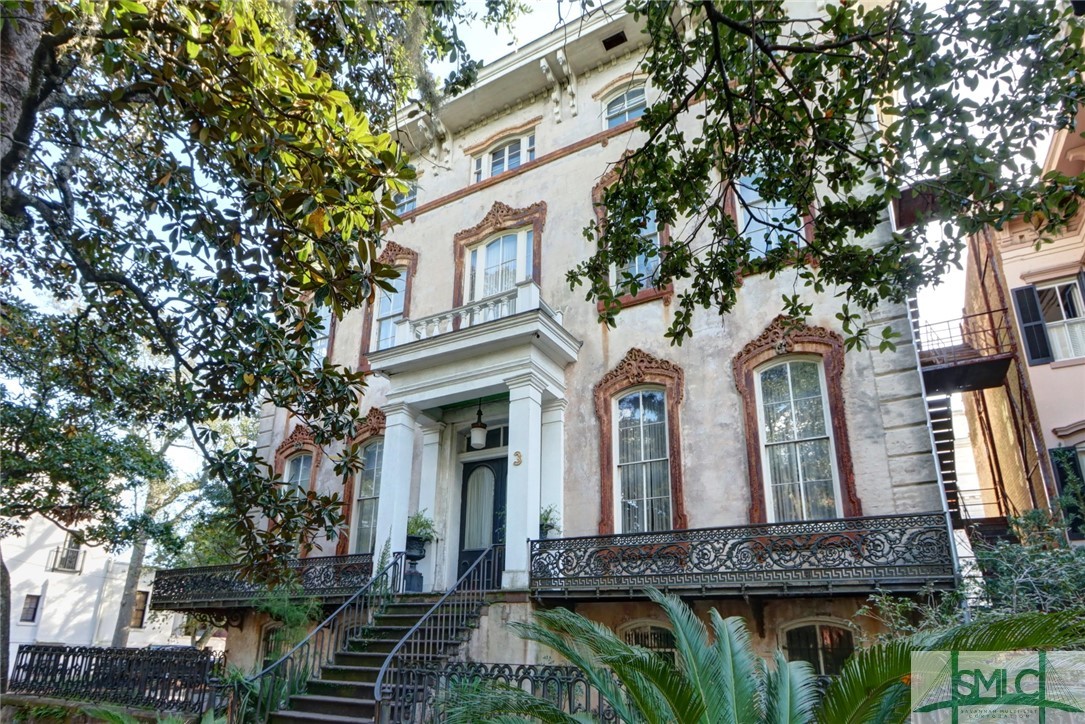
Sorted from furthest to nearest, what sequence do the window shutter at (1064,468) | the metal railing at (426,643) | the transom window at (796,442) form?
the window shutter at (1064,468) → the transom window at (796,442) → the metal railing at (426,643)

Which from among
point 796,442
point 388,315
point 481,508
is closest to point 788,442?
point 796,442

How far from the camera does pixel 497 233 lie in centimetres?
1430

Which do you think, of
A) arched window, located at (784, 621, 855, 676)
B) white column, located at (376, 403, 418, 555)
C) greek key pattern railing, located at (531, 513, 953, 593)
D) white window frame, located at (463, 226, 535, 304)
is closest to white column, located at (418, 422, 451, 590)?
white column, located at (376, 403, 418, 555)

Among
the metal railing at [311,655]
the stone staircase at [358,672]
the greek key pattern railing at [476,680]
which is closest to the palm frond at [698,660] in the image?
the greek key pattern railing at [476,680]

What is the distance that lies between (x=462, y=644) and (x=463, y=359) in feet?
15.4

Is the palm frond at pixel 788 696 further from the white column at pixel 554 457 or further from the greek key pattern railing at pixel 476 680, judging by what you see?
the white column at pixel 554 457

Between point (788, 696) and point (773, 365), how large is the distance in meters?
6.93

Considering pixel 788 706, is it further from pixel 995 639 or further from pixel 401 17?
pixel 401 17

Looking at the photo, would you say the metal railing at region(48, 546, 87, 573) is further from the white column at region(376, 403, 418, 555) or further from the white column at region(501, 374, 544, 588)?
the white column at region(501, 374, 544, 588)

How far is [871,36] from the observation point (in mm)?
5195

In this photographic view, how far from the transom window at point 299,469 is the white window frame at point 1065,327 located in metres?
15.1

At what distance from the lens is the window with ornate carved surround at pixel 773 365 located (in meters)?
9.33

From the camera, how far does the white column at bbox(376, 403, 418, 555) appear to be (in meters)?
11.2

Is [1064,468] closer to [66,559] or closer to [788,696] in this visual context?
[788,696]
